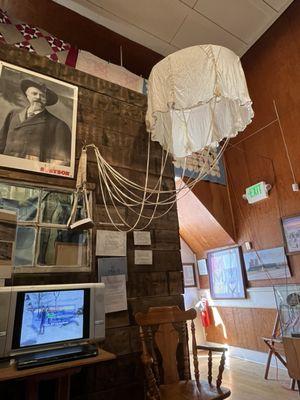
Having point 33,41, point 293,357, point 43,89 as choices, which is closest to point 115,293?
point 43,89

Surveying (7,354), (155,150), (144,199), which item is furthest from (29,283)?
(155,150)

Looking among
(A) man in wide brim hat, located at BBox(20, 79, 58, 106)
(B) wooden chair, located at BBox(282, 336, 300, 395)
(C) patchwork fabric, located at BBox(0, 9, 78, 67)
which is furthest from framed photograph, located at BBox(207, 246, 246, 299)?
(C) patchwork fabric, located at BBox(0, 9, 78, 67)

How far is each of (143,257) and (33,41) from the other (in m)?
2.77

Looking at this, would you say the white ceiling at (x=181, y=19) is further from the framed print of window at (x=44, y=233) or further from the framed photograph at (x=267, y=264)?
the framed photograph at (x=267, y=264)

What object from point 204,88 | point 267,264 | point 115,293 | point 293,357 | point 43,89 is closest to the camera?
point 204,88

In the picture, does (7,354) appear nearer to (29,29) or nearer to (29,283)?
(29,283)

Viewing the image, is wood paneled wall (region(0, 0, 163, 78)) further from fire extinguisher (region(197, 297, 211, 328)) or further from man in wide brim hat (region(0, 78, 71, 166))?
fire extinguisher (region(197, 297, 211, 328))

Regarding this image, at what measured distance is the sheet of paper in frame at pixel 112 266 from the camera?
1833 mm

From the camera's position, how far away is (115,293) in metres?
1.83

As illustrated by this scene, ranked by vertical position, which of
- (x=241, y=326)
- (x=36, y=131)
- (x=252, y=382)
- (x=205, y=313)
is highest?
(x=36, y=131)

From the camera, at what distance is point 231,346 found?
4.28 meters

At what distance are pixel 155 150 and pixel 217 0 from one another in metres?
2.48

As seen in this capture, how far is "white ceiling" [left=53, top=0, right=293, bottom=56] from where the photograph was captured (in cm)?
345

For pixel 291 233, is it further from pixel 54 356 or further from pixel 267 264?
pixel 54 356
